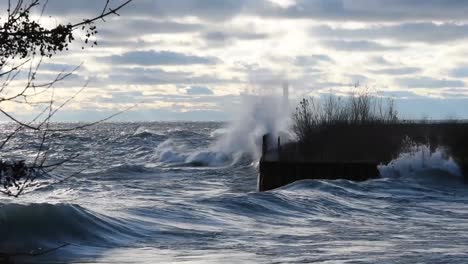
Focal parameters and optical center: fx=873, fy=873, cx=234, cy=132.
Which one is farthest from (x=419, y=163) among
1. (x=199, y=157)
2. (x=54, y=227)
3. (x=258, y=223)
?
(x=199, y=157)

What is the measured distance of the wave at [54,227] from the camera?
16.0 metres

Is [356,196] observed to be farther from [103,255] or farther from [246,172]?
[246,172]

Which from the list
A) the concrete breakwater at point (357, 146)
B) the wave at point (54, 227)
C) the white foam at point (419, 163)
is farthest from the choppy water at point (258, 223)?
the concrete breakwater at point (357, 146)

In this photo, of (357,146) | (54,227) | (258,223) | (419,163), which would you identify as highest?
(357,146)

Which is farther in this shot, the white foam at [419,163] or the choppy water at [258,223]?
the white foam at [419,163]

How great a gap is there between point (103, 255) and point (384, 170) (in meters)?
20.8

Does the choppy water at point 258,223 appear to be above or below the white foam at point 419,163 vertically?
below

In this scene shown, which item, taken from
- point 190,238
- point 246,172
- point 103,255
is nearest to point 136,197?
point 190,238

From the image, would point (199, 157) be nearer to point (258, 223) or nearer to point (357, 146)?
point (357, 146)

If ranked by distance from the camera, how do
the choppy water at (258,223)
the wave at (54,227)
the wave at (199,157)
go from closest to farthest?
1. the choppy water at (258,223)
2. the wave at (54,227)
3. the wave at (199,157)

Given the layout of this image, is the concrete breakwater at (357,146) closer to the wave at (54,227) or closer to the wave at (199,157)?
the wave at (54,227)

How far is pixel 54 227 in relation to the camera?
1731cm

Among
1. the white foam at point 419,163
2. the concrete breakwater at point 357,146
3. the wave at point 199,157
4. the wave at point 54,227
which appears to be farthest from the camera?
the wave at point 199,157

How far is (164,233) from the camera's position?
17.0 meters
